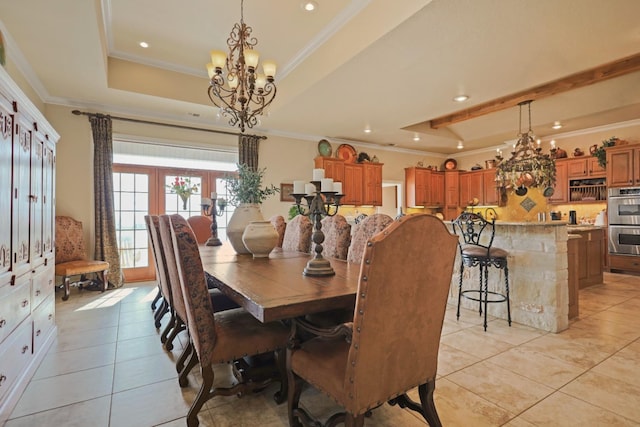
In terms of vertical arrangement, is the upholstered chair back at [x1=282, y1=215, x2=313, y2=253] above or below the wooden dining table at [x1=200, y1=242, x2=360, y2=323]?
above

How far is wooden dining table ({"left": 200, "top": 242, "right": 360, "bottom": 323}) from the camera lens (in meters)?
1.31

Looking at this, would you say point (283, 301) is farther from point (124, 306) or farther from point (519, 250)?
point (124, 306)

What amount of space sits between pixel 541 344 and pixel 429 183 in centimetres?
581

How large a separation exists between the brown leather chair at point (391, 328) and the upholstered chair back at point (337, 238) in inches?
50.9

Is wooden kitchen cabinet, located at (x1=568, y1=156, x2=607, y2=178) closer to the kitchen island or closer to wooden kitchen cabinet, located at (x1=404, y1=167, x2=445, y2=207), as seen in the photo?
wooden kitchen cabinet, located at (x1=404, y1=167, x2=445, y2=207)

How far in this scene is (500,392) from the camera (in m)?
2.00

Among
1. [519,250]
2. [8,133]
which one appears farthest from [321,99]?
[8,133]

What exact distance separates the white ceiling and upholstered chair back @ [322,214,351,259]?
5.92 feet

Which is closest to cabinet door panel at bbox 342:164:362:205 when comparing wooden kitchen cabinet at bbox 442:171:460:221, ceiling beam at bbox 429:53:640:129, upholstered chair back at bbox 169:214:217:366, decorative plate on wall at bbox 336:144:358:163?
decorative plate on wall at bbox 336:144:358:163

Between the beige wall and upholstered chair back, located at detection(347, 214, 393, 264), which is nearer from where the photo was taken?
upholstered chair back, located at detection(347, 214, 393, 264)

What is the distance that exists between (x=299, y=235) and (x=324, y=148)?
3.88 metres

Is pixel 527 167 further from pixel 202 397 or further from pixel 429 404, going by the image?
pixel 202 397

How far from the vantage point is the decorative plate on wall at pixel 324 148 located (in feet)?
22.1

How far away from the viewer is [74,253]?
4.47m
